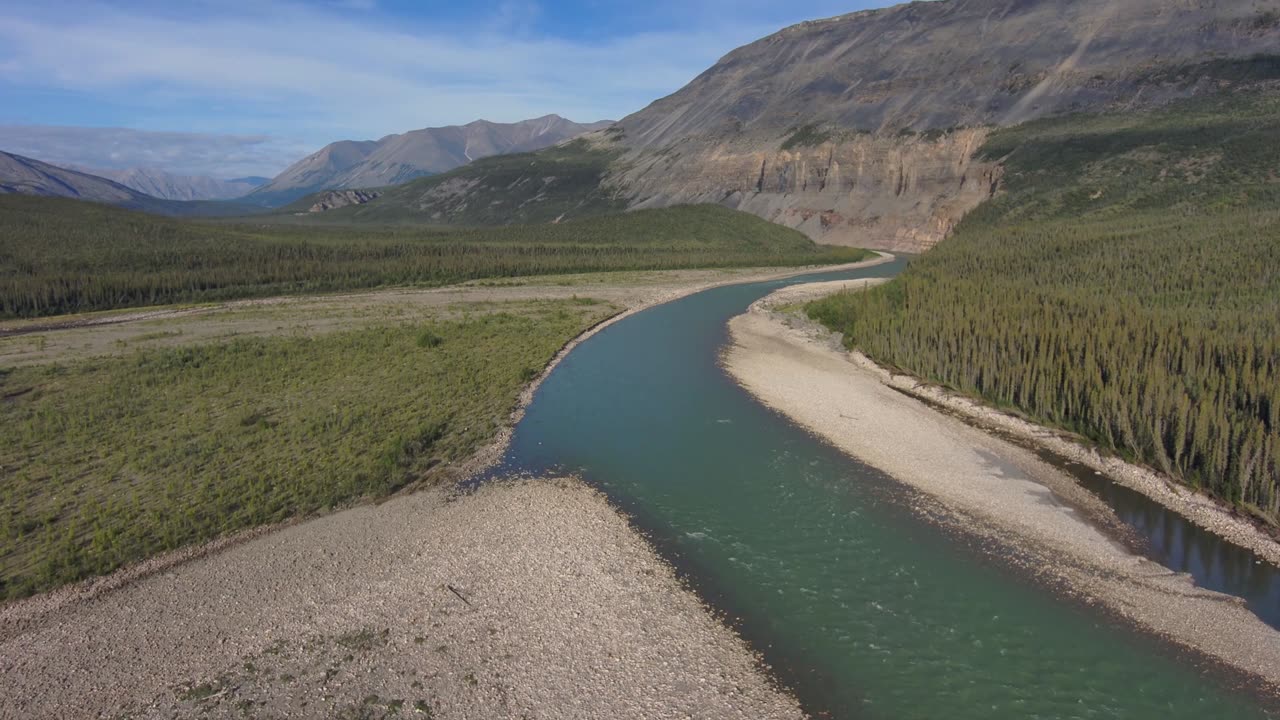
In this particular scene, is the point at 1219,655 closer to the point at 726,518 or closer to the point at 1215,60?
the point at 726,518

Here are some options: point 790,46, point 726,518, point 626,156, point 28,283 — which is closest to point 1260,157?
point 726,518

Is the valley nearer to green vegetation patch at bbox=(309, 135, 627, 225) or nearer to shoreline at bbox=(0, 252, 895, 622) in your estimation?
shoreline at bbox=(0, 252, 895, 622)

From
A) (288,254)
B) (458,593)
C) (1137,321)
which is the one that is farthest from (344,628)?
(288,254)

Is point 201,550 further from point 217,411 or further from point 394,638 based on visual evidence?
point 217,411

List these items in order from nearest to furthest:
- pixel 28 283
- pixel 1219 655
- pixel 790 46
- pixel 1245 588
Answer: pixel 1219 655
pixel 1245 588
pixel 28 283
pixel 790 46

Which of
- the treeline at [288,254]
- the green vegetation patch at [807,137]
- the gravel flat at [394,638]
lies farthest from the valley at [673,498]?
the green vegetation patch at [807,137]

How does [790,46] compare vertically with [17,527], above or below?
above
